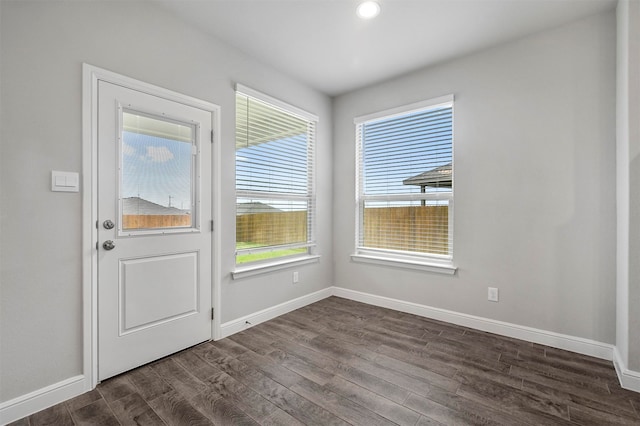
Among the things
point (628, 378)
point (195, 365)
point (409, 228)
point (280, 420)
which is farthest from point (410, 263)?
point (195, 365)

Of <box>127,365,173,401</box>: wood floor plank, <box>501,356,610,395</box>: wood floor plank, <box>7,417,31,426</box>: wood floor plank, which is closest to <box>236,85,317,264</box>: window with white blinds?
<box>127,365,173,401</box>: wood floor plank

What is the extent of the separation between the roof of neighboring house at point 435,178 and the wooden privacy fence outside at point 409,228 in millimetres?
258

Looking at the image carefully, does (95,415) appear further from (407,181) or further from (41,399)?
(407,181)

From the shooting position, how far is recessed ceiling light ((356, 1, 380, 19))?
7.28 feet

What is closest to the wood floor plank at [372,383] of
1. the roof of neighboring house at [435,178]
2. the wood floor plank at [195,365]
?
the wood floor plank at [195,365]

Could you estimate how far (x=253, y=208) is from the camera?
3.08 m

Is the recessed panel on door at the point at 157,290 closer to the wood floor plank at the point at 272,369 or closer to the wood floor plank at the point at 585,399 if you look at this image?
the wood floor plank at the point at 272,369

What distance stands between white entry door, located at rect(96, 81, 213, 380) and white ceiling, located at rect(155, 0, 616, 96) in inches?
31.4

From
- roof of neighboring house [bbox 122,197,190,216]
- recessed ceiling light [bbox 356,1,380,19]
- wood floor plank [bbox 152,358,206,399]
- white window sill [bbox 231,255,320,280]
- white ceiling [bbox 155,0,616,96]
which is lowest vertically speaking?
wood floor plank [bbox 152,358,206,399]

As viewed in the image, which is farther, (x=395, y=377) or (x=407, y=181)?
(x=407, y=181)

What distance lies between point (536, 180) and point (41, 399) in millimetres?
3890

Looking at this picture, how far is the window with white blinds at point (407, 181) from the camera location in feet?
10.4

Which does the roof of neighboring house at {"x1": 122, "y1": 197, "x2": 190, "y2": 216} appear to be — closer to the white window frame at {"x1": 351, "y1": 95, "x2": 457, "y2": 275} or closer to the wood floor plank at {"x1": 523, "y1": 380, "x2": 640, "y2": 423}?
the white window frame at {"x1": 351, "y1": 95, "x2": 457, "y2": 275}

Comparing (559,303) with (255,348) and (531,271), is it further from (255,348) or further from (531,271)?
(255,348)
